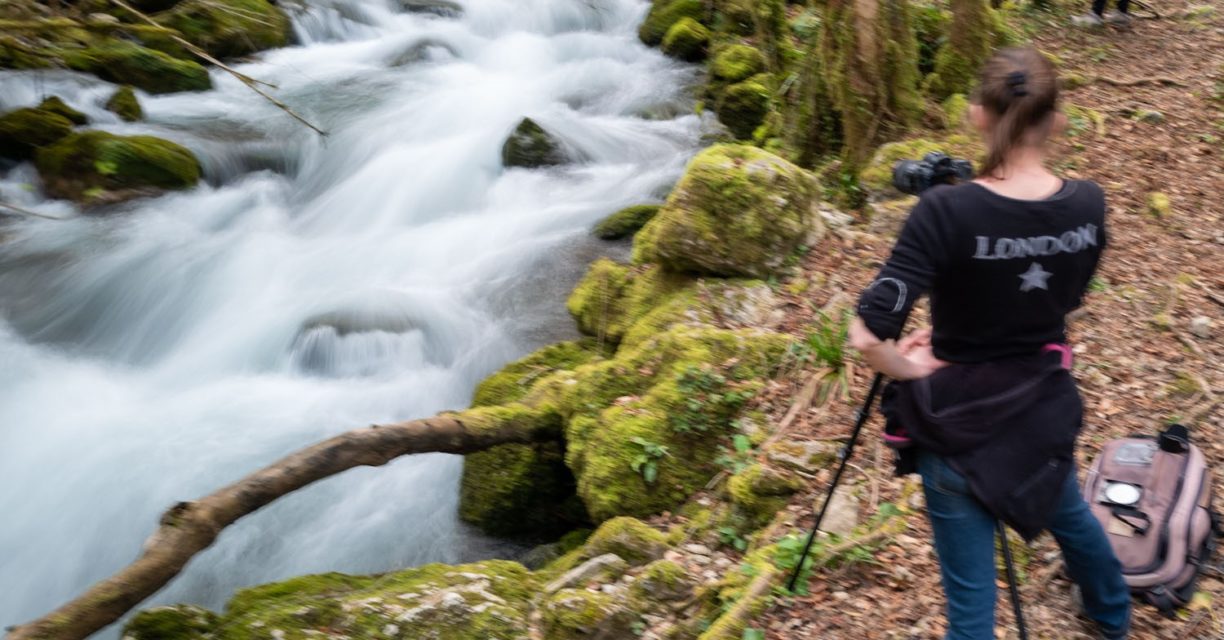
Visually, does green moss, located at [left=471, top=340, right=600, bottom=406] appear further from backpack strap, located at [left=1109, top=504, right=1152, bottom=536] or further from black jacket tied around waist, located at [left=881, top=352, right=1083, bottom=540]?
black jacket tied around waist, located at [left=881, top=352, right=1083, bottom=540]

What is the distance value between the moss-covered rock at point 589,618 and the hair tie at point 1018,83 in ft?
8.86

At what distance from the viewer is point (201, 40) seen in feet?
43.5

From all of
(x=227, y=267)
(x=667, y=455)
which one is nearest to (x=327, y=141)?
(x=227, y=267)

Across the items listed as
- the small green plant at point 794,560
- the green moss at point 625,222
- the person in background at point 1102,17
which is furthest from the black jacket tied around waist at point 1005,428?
the person in background at point 1102,17

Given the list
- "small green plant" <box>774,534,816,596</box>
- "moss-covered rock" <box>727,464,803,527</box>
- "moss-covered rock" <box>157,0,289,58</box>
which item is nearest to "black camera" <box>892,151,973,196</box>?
"small green plant" <box>774,534,816,596</box>

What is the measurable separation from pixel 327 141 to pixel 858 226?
25.6ft

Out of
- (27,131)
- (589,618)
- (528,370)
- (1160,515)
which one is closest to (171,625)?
(589,618)

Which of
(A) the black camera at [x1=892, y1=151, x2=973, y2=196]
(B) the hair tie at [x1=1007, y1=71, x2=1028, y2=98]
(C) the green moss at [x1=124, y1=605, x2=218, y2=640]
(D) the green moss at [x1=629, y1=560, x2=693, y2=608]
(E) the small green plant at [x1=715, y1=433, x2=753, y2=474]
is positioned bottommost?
(C) the green moss at [x1=124, y1=605, x2=218, y2=640]

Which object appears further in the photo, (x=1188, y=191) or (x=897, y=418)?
(x=1188, y=191)

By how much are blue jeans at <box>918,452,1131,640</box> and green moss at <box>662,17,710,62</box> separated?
43.9ft

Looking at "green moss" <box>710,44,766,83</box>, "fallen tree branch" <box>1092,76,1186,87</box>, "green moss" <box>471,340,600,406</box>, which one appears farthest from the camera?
"green moss" <box>710,44,766,83</box>

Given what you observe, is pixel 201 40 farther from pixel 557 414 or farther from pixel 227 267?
A: pixel 557 414

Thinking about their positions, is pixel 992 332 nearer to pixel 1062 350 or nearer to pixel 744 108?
pixel 1062 350

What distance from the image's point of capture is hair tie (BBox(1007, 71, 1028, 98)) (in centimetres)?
230
